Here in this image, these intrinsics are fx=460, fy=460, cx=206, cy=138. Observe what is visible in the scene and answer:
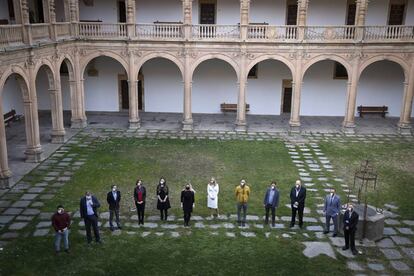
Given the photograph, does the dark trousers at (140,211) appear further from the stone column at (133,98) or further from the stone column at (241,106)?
the stone column at (241,106)

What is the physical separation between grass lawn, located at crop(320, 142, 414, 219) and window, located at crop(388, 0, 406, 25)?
8.22 meters

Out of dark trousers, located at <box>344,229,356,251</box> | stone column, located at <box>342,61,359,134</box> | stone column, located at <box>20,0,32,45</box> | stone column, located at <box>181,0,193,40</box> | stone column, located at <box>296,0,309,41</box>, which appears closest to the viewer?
dark trousers, located at <box>344,229,356,251</box>

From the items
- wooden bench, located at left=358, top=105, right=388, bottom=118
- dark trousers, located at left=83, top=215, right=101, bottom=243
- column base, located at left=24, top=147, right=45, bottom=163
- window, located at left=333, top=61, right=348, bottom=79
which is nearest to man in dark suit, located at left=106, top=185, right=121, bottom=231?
dark trousers, located at left=83, top=215, right=101, bottom=243

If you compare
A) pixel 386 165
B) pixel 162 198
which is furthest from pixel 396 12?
pixel 162 198

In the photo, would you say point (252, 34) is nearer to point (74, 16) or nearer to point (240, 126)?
point (240, 126)

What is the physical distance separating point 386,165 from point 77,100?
54.2 feet

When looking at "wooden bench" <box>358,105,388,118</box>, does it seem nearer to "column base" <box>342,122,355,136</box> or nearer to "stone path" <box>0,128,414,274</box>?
"column base" <box>342,122,355,136</box>

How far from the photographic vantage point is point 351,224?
12.9m

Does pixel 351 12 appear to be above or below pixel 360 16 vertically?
above

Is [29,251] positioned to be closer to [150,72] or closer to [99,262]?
[99,262]

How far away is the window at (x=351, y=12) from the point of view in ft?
89.6

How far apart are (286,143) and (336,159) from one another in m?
3.12

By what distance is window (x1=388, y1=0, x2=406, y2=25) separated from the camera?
89.5 ft

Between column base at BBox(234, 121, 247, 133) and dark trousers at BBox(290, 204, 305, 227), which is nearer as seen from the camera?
dark trousers at BBox(290, 204, 305, 227)
